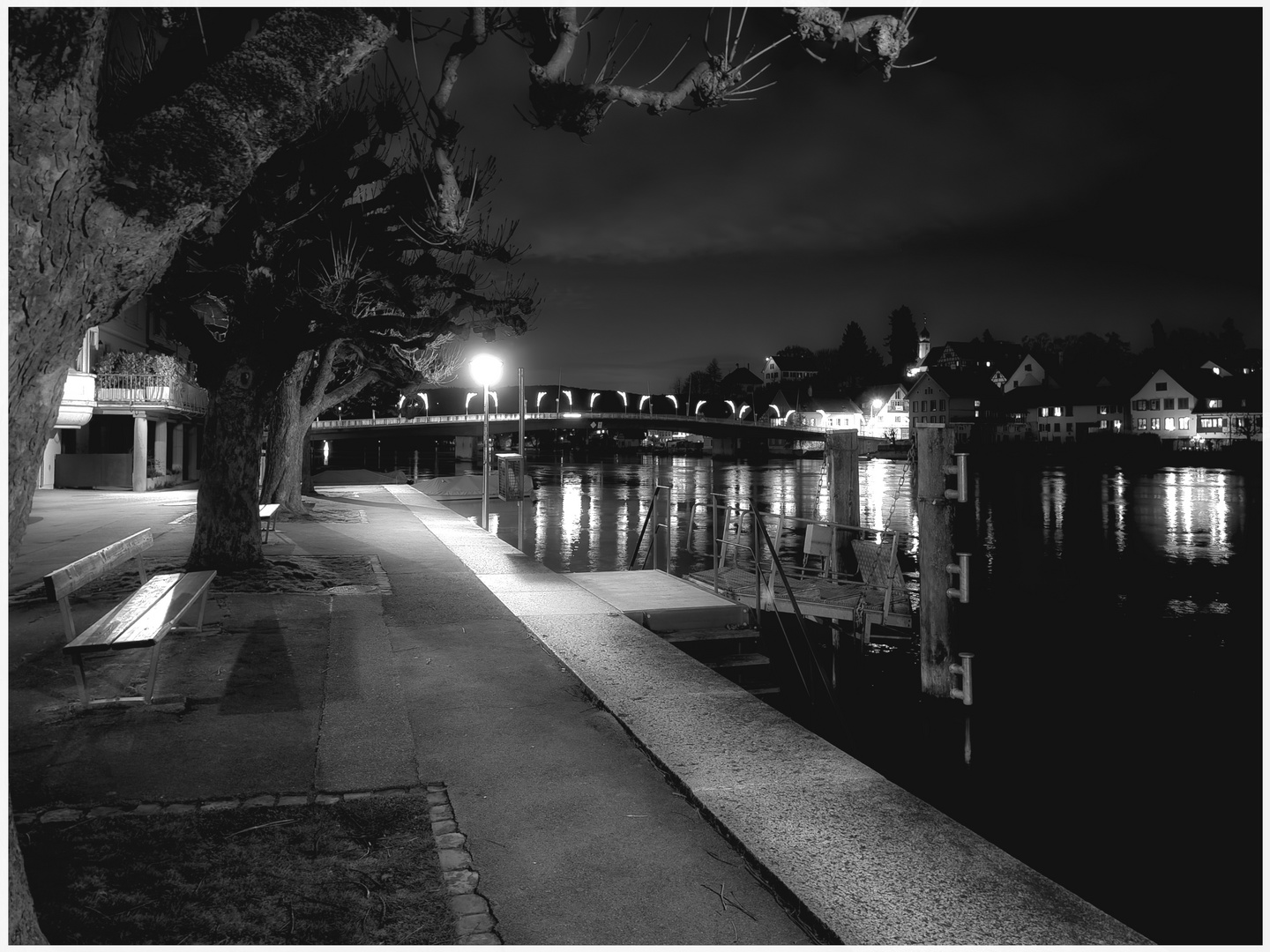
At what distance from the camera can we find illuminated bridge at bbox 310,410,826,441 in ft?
233

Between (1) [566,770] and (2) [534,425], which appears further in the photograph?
(2) [534,425]

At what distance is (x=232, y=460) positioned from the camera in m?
11.5

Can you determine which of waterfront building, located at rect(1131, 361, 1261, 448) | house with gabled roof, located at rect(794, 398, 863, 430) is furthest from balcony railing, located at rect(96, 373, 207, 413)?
house with gabled roof, located at rect(794, 398, 863, 430)

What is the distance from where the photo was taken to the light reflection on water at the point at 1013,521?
799 inches

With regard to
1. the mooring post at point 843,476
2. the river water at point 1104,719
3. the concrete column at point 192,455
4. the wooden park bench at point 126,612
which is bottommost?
the river water at point 1104,719

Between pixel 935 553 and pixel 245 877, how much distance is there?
24.2 feet

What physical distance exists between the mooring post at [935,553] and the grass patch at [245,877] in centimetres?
645

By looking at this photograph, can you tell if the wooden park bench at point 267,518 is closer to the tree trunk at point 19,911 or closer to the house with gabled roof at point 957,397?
the tree trunk at point 19,911

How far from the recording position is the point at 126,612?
6.16 m

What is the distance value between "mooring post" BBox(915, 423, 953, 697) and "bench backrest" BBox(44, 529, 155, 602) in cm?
760

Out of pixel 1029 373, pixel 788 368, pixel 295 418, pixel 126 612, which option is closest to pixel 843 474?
pixel 295 418

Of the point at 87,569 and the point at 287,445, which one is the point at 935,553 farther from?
the point at 287,445

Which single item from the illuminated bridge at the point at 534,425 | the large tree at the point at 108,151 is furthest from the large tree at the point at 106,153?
the illuminated bridge at the point at 534,425

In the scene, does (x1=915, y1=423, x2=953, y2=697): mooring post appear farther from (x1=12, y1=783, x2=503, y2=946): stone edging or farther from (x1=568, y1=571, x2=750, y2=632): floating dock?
(x1=12, y1=783, x2=503, y2=946): stone edging
